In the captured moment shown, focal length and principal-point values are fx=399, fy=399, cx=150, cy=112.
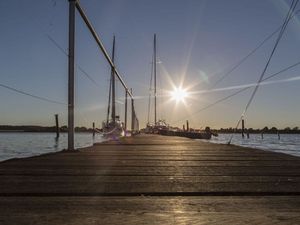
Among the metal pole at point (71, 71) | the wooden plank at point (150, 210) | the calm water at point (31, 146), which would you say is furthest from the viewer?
the calm water at point (31, 146)

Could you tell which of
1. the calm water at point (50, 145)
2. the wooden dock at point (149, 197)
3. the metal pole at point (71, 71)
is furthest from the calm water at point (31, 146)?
the wooden dock at point (149, 197)

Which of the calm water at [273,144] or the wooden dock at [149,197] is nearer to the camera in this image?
the wooden dock at [149,197]

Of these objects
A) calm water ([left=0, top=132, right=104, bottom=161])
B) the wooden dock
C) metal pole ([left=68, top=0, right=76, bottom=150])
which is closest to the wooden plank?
the wooden dock

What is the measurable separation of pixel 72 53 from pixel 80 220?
837 centimetres

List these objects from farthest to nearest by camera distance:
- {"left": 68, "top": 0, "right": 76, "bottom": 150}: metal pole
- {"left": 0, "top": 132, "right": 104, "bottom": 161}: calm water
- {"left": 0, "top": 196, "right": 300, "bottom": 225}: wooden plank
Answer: {"left": 0, "top": 132, "right": 104, "bottom": 161}: calm water → {"left": 68, "top": 0, "right": 76, "bottom": 150}: metal pole → {"left": 0, "top": 196, "right": 300, "bottom": 225}: wooden plank

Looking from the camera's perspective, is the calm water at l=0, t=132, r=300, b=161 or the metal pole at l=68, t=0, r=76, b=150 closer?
the metal pole at l=68, t=0, r=76, b=150

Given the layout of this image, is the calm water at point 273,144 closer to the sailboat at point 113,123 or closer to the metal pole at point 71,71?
the sailboat at point 113,123

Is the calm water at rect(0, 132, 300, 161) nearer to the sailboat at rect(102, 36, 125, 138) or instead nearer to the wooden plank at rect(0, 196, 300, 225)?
the sailboat at rect(102, 36, 125, 138)

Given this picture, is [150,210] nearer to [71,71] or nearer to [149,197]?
[149,197]

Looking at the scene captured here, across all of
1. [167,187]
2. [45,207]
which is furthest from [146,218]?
[167,187]

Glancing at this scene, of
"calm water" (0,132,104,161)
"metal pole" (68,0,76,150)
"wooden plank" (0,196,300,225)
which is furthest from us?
"calm water" (0,132,104,161)

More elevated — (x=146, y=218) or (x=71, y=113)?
(x=71, y=113)

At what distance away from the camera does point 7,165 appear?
5.67 meters

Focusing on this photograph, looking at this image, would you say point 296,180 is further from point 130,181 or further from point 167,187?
point 130,181
